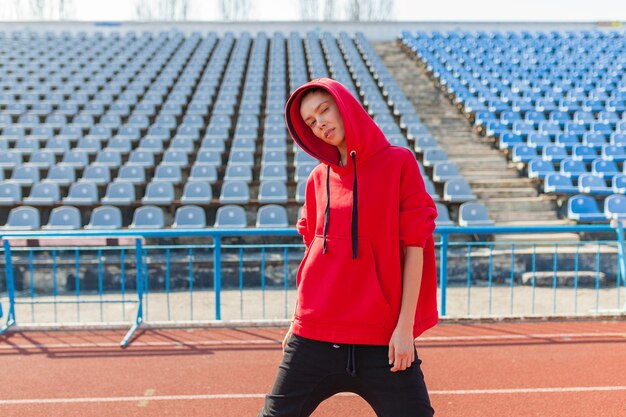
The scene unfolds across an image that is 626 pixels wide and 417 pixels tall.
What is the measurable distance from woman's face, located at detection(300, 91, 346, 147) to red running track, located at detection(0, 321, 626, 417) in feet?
8.12

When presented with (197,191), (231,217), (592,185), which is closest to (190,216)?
(231,217)

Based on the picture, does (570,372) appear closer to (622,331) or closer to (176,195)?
(622,331)

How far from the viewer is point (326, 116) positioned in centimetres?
199

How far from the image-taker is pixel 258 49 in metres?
22.4

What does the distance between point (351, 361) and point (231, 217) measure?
6.96 meters

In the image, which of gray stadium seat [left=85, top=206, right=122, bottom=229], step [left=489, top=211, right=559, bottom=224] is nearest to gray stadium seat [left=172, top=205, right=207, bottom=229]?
gray stadium seat [left=85, top=206, right=122, bottom=229]

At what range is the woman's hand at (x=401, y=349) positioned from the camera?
6.15ft

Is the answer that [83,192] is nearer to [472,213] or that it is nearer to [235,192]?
[235,192]

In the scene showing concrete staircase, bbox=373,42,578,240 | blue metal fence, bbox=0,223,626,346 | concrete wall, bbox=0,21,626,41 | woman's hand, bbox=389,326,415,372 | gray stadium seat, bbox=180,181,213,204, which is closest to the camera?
woman's hand, bbox=389,326,415,372

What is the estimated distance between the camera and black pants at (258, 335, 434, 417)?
192 centimetres

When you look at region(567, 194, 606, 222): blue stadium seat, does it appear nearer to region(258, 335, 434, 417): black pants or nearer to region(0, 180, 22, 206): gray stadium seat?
region(258, 335, 434, 417): black pants

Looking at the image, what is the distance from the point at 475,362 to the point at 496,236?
4.71 meters

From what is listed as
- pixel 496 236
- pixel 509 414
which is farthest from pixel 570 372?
pixel 496 236

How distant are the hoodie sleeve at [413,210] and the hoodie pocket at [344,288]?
150 mm
